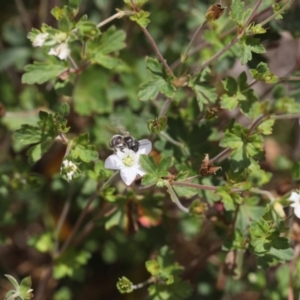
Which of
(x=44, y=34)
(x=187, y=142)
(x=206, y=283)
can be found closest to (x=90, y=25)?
(x=44, y=34)

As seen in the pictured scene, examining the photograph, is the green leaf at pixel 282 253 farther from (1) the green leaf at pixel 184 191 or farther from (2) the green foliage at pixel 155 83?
(2) the green foliage at pixel 155 83

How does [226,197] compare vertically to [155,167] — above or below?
Result: below

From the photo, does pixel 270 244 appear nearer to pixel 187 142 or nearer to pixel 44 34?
pixel 187 142

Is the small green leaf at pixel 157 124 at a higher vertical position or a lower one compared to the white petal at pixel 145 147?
higher

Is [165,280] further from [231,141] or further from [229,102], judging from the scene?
[229,102]

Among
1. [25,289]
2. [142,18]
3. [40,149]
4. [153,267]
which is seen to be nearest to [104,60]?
[142,18]

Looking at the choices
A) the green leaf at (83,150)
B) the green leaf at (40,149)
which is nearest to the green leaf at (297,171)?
the green leaf at (83,150)
